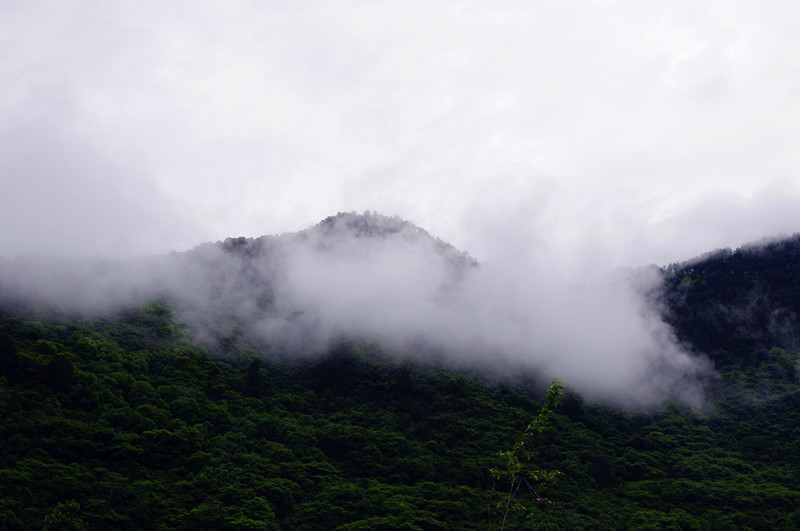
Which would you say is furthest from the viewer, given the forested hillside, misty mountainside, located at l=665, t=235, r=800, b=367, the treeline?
misty mountainside, located at l=665, t=235, r=800, b=367

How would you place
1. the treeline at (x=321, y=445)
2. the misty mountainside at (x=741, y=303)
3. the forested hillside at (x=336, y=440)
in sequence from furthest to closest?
the misty mountainside at (x=741, y=303), the forested hillside at (x=336, y=440), the treeline at (x=321, y=445)

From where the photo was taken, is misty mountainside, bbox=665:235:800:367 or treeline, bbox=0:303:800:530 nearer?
treeline, bbox=0:303:800:530

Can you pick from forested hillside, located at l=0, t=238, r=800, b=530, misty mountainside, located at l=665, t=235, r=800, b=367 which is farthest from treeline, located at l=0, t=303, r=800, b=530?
misty mountainside, located at l=665, t=235, r=800, b=367

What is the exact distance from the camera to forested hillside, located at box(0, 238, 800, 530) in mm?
44375

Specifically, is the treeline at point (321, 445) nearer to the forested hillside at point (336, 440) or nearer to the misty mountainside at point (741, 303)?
the forested hillside at point (336, 440)

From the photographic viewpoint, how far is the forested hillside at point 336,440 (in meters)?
44.4

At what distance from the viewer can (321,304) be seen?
3718 inches

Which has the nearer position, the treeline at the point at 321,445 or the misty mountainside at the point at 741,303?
the treeline at the point at 321,445

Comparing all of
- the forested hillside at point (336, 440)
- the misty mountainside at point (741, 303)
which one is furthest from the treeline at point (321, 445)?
the misty mountainside at point (741, 303)

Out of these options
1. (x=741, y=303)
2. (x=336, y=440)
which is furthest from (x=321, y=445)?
(x=741, y=303)

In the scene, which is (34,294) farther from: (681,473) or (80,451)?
(681,473)

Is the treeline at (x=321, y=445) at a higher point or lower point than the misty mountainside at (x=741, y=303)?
lower

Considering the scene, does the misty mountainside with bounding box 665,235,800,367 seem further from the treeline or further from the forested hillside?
the treeline

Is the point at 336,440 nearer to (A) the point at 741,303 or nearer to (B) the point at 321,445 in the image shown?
(B) the point at 321,445
